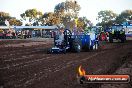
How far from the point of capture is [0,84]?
814 cm

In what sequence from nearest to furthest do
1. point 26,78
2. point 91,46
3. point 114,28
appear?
point 26,78 → point 91,46 → point 114,28

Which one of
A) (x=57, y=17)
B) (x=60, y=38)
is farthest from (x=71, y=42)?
(x=57, y=17)

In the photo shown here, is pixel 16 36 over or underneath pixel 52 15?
underneath

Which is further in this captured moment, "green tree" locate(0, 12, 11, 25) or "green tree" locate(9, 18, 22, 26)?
"green tree" locate(0, 12, 11, 25)

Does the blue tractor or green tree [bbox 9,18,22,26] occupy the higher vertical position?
green tree [bbox 9,18,22,26]

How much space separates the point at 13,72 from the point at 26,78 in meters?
1.37

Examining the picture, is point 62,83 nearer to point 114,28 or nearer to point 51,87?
point 51,87

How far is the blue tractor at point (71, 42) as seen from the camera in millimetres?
18234

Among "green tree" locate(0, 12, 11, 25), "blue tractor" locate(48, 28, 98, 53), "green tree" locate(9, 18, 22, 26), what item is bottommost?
"blue tractor" locate(48, 28, 98, 53)

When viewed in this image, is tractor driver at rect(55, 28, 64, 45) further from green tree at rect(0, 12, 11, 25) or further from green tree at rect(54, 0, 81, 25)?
green tree at rect(0, 12, 11, 25)

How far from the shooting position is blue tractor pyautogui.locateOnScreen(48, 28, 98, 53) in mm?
18234

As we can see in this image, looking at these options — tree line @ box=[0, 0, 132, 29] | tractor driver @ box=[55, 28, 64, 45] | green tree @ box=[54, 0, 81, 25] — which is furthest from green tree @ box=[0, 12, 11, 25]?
tractor driver @ box=[55, 28, 64, 45]

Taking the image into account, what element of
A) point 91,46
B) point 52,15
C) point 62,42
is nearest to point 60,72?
point 62,42

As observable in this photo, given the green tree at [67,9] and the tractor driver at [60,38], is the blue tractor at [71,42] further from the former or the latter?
the green tree at [67,9]
